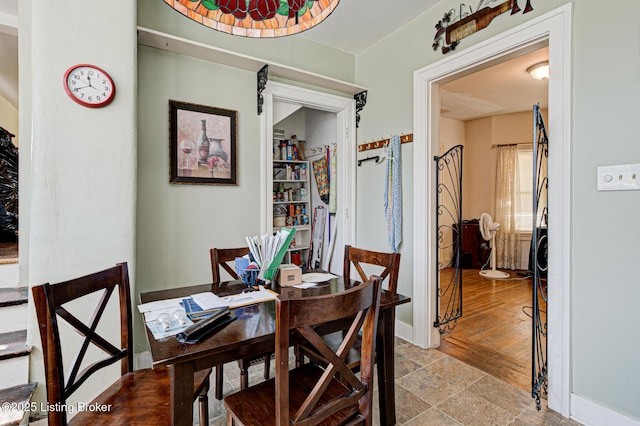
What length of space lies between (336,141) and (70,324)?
3.03 m

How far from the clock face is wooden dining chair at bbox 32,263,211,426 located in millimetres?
1083

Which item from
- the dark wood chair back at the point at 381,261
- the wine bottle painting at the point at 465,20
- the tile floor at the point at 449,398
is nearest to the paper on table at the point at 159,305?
the tile floor at the point at 449,398

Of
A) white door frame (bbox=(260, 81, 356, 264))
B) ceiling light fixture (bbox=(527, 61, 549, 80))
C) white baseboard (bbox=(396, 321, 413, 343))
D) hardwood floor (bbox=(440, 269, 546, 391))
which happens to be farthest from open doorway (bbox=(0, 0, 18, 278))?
ceiling light fixture (bbox=(527, 61, 549, 80))

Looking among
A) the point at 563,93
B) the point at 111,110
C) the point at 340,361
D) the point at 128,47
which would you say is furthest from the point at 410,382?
the point at 128,47

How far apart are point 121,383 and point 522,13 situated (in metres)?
3.05

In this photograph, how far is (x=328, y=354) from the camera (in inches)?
41.3

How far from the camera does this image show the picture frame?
2.49m

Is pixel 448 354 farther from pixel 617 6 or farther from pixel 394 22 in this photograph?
pixel 394 22

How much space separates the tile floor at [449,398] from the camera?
5.99 ft

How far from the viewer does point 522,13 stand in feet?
6.77

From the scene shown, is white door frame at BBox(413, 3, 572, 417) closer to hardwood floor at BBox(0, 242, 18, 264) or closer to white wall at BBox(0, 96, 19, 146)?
hardwood floor at BBox(0, 242, 18, 264)

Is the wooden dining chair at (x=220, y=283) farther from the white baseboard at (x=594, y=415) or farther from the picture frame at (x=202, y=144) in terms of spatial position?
the white baseboard at (x=594, y=415)

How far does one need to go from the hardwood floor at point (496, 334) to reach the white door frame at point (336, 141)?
1.41 metres

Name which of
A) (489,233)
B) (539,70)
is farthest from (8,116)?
(489,233)
